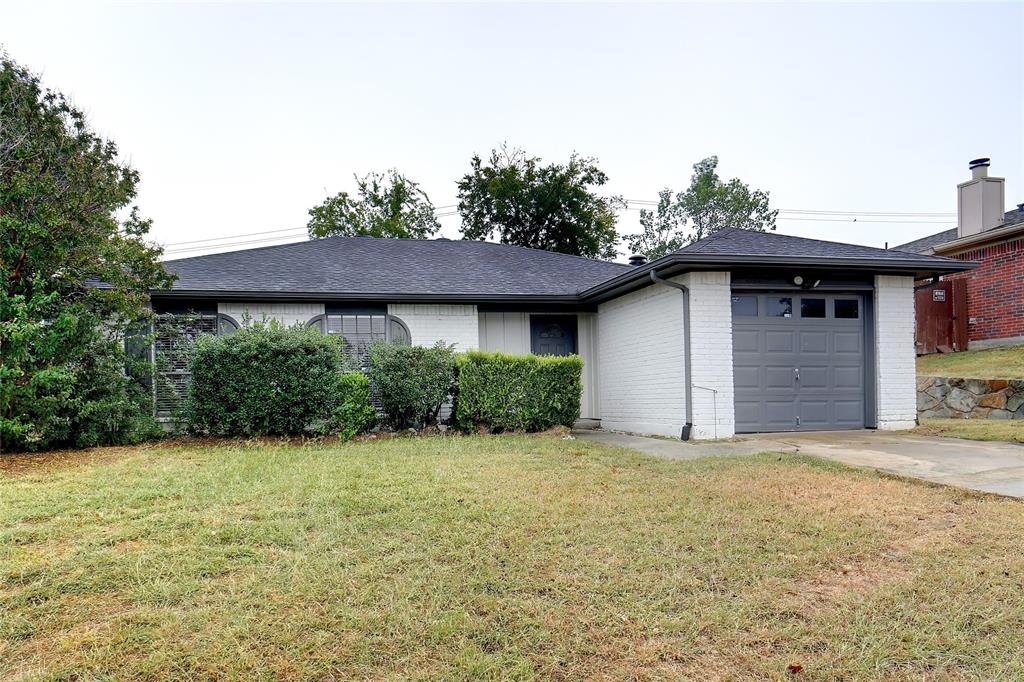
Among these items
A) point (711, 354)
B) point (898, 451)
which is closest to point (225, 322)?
point (711, 354)

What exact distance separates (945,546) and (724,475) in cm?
210

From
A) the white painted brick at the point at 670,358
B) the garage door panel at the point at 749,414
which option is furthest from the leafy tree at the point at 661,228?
the garage door panel at the point at 749,414

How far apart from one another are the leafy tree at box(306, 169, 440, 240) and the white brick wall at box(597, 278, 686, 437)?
1960cm

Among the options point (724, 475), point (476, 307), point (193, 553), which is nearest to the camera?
point (193, 553)

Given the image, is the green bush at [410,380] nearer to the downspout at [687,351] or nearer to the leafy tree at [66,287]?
the leafy tree at [66,287]

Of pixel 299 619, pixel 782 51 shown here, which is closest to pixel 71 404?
pixel 299 619

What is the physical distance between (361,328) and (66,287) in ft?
14.7

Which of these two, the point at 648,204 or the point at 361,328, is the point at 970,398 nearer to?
the point at 361,328

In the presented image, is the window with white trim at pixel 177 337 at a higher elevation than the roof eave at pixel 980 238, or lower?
lower

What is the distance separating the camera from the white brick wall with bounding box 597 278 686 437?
8859 mm

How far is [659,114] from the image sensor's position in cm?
2027

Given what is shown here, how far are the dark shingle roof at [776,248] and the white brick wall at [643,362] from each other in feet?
2.88

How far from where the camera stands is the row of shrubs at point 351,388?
26.0 feet

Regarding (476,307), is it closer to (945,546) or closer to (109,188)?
(109,188)
